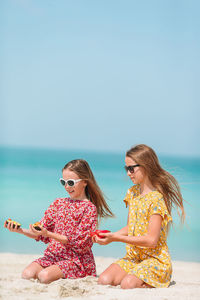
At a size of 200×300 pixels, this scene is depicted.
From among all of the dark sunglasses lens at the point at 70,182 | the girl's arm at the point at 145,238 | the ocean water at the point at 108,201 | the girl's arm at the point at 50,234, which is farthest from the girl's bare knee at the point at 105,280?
the dark sunglasses lens at the point at 70,182

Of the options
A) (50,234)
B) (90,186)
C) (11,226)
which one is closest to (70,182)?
(90,186)

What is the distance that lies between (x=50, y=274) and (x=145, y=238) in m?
0.98

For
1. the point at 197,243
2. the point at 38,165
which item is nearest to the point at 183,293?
the point at 197,243

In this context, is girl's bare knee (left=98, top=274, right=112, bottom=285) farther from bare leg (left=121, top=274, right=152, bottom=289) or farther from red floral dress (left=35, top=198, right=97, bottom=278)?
red floral dress (left=35, top=198, right=97, bottom=278)

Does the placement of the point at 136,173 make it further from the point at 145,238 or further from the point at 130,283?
the point at 130,283

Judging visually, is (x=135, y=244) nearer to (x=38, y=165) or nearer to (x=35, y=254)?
(x=35, y=254)

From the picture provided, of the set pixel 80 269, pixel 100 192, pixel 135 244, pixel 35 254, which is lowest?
pixel 35 254

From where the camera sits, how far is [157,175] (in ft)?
16.5

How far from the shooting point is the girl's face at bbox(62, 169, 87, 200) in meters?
5.14

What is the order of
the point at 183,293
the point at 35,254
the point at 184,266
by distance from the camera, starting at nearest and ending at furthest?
the point at 183,293
the point at 184,266
the point at 35,254

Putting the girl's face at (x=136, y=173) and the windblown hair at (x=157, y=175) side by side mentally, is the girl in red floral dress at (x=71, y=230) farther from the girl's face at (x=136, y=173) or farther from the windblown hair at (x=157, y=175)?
the windblown hair at (x=157, y=175)

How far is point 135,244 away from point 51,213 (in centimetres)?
104

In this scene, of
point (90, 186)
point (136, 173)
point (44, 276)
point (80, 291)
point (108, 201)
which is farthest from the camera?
point (108, 201)

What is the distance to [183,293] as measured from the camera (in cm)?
454
